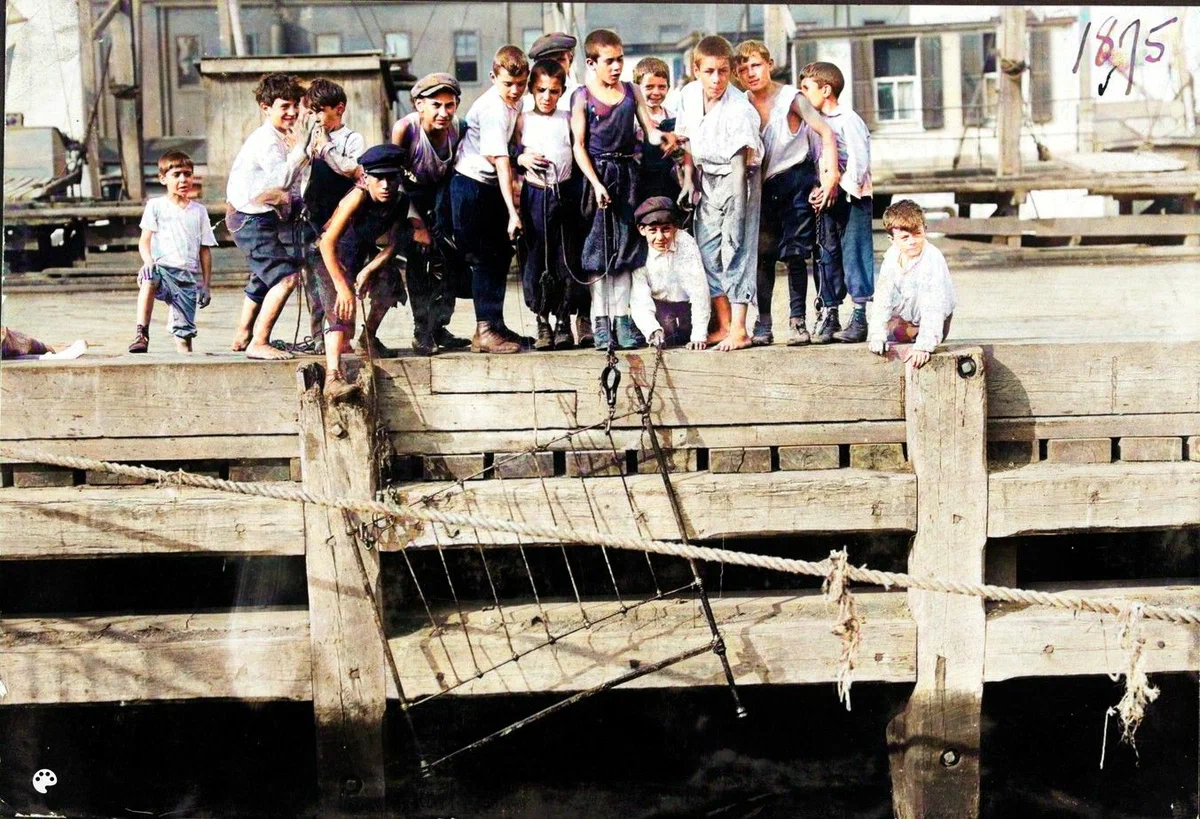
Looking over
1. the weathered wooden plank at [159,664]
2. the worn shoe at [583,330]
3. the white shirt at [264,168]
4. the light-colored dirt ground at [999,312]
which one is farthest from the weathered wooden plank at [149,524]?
the worn shoe at [583,330]

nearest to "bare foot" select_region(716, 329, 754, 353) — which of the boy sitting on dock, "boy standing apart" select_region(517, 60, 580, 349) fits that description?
the boy sitting on dock

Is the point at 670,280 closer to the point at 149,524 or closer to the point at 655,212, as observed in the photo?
the point at 655,212

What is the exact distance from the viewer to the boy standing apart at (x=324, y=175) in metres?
4.91

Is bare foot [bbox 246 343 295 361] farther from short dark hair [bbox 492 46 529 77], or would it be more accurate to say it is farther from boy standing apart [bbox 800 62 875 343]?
boy standing apart [bbox 800 62 875 343]

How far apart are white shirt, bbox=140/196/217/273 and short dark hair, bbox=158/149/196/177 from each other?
0.12 metres

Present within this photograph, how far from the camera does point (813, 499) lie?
4.73 meters

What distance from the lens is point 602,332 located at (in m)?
4.99

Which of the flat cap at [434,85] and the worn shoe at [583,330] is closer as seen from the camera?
the flat cap at [434,85]

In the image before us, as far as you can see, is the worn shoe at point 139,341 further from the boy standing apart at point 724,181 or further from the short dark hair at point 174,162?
the boy standing apart at point 724,181

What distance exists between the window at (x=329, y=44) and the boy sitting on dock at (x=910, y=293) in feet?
7.20

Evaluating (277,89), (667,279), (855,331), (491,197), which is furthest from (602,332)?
(277,89)

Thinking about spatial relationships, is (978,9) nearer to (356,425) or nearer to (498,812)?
(356,425)

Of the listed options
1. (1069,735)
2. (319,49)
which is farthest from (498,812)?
(319,49)

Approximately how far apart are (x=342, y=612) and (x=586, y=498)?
949mm
